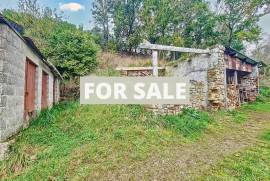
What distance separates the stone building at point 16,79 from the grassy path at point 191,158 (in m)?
2.71

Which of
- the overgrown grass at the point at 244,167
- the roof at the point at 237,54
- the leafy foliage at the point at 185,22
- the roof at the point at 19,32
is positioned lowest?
the overgrown grass at the point at 244,167

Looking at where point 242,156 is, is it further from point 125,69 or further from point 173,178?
point 125,69

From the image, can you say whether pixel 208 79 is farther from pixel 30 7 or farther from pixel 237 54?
pixel 30 7

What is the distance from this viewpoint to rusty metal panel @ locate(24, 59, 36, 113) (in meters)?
6.71

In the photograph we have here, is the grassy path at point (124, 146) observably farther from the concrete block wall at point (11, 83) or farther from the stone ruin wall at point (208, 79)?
the stone ruin wall at point (208, 79)

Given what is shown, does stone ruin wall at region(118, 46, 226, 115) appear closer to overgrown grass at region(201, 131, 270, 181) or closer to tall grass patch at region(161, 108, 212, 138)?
tall grass patch at region(161, 108, 212, 138)

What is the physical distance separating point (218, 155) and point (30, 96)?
18.0 ft

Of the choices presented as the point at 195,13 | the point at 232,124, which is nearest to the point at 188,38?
the point at 195,13

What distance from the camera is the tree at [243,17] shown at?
62.4 ft

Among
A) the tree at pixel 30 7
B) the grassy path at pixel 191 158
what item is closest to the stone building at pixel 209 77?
the grassy path at pixel 191 158

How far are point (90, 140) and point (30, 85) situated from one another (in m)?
2.75

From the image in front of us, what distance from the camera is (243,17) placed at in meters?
19.5

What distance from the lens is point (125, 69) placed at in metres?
13.1

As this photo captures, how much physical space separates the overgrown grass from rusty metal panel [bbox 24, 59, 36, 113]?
17.1 feet
